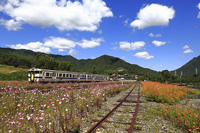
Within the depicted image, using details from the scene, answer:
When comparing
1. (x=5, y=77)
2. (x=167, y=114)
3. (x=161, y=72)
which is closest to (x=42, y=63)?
(x=5, y=77)

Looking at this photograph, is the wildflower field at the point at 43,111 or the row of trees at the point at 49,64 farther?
the row of trees at the point at 49,64

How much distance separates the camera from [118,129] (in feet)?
14.3

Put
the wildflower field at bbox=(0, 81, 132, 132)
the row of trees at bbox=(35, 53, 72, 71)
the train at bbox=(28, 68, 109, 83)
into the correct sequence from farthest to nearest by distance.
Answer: the row of trees at bbox=(35, 53, 72, 71)
the train at bbox=(28, 68, 109, 83)
the wildflower field at bbox=(0, 81, 132, 132)

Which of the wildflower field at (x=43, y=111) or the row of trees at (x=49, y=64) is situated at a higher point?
the row of trees at (x=49, y=64)

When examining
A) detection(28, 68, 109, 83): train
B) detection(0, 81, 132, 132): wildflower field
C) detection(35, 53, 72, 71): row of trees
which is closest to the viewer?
detection(0, 81, 132, 132): wildflower field

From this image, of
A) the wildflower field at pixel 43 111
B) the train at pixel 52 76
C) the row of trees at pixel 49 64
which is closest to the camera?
the wildflower field at pixel 43 111

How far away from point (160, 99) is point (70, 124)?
8.37 meters

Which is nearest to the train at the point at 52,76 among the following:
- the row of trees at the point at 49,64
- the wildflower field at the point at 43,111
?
the wildflower field at the point at 43,111

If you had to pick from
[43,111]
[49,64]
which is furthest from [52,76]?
[49,64]

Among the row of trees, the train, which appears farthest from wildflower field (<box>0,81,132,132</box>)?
the row of trees

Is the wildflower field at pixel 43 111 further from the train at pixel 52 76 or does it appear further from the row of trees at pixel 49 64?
the row of trees at pixel 49 64

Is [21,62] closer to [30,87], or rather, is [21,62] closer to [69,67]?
[69,67]

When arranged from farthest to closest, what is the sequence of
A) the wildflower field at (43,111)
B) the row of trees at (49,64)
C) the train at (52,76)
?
the row of trees at (49,64) < the train at (52,76) < the wildflower field at (43,111)

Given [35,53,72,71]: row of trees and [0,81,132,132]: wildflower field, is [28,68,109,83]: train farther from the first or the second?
[35,53,72,71]: row of trees
